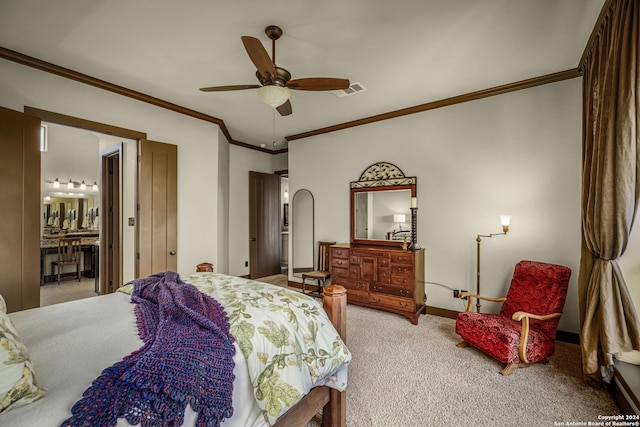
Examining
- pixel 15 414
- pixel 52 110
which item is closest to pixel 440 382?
pixel 15 414

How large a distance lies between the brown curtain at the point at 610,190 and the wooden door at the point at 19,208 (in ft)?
15.3

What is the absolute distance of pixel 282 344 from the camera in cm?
137

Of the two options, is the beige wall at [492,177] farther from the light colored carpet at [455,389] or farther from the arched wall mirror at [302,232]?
the arched wall mirror at [302,232]

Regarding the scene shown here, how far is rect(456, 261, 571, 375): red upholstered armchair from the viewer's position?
2.37m

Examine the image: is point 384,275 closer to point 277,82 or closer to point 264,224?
point 277,82

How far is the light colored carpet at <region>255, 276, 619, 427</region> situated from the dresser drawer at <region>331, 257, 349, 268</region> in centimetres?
117

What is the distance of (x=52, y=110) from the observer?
2852mm

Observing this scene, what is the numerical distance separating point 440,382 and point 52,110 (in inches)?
176

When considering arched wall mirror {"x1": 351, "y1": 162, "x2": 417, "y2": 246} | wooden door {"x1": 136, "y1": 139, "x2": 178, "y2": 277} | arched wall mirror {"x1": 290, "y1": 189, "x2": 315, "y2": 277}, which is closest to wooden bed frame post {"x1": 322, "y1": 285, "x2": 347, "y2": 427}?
arched wall mirror {"x1": 351, "y1": 162, "x2": 417, "y2": 246}

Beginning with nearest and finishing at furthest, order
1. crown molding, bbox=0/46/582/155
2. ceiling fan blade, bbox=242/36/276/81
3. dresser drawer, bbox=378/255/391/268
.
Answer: ceiling fan blade, bbox=242/36/276/81 → crown molding, bbox=0/46/582/155 → dresser drawer, bbox=378/255/391/268

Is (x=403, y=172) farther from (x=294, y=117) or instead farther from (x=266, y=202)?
(x=266, y=202)

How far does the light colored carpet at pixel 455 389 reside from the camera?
186 centimetres

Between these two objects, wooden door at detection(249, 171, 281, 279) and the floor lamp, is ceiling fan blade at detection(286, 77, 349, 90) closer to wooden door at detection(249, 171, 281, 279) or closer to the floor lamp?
the floor lamp

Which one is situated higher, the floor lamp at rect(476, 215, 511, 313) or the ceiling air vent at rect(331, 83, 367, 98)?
the ceiling air vent at rect(331, 83, 367, 98)
